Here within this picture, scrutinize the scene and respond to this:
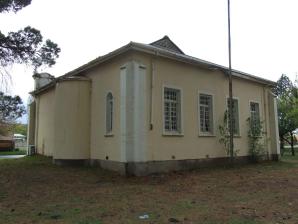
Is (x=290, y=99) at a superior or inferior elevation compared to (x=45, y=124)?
superior

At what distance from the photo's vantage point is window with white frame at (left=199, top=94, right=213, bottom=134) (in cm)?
1645

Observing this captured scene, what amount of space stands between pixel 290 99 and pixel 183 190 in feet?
79.2

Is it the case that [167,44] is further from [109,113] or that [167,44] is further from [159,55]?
[109,113]

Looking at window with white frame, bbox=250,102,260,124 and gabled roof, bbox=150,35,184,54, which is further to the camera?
gabled roof, bbox=150,35,184,54

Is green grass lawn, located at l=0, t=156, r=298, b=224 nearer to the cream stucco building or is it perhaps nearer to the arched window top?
the cream stucco building

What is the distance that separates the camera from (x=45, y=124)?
2220 cm

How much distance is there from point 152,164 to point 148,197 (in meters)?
4.27

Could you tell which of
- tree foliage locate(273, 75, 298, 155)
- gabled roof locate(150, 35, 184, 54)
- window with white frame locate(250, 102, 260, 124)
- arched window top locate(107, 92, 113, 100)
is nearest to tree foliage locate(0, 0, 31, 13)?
arched window top locate(107, 92, 113, 100)

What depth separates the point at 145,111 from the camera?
13.5 meters

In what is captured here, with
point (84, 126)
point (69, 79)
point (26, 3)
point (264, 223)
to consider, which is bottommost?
point (264, 223)

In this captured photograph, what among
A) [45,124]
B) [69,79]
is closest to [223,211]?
[69,79]

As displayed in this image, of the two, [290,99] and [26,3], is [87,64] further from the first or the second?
[290,99]

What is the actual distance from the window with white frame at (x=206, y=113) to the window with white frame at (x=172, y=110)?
1.64 meters

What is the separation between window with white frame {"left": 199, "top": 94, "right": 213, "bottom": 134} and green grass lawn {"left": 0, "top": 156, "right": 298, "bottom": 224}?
276 centimetres
